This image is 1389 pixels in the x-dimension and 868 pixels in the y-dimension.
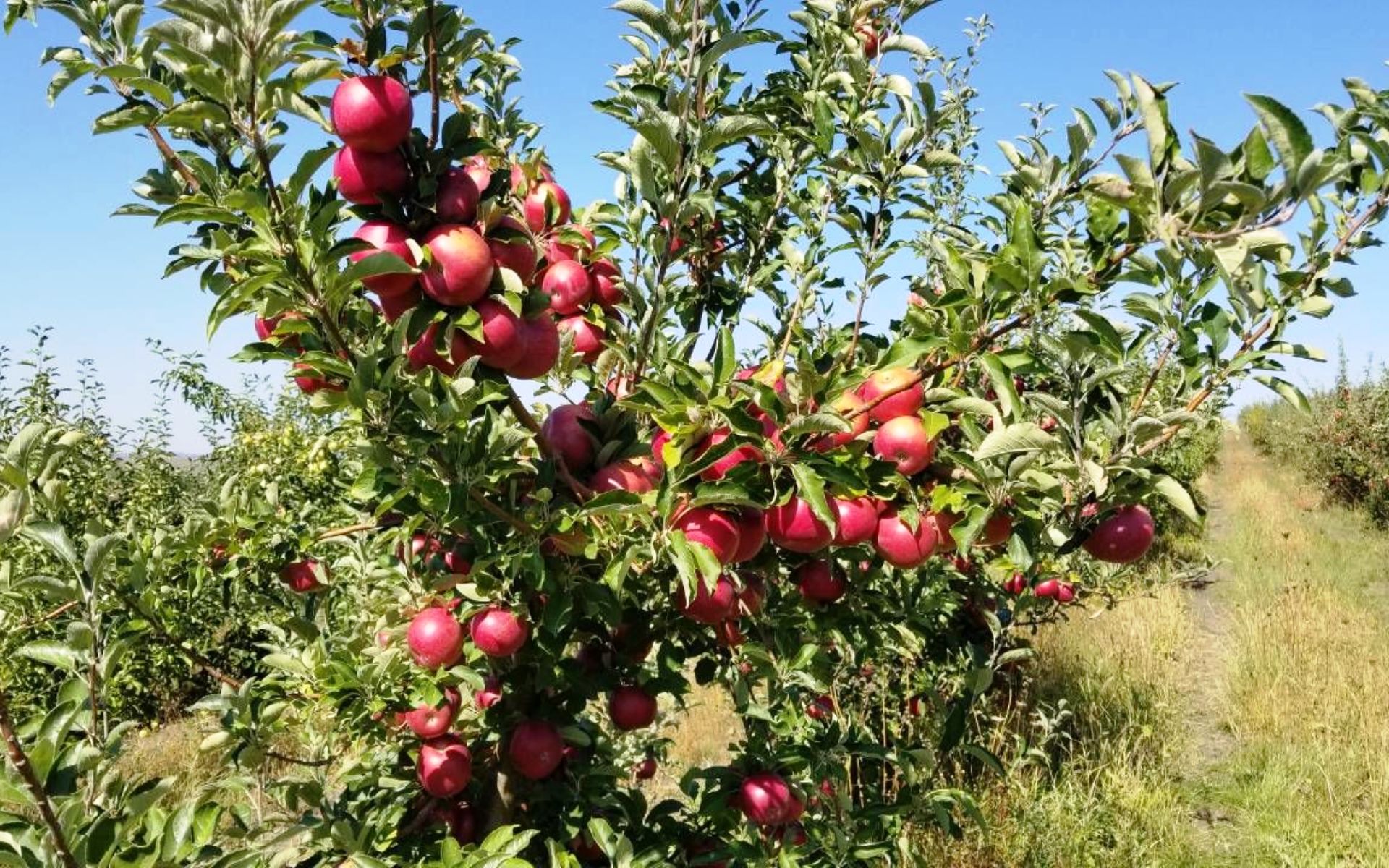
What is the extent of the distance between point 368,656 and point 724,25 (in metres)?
1.50

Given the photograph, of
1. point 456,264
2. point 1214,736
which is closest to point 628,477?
point 456,264

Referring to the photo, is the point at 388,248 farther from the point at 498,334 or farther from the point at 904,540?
the point at 904,540

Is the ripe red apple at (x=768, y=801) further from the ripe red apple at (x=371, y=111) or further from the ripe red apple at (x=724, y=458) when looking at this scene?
the ripe red apple at (x=371, y=111)

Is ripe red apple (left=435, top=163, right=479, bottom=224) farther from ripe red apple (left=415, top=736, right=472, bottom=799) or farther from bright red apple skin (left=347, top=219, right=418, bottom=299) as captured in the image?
ripe red apple (left=415, top=736, right=472, bottom=799)

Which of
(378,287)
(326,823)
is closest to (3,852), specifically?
(326,823)

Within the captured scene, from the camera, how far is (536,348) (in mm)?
1383

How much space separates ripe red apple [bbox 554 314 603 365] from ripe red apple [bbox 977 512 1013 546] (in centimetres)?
82

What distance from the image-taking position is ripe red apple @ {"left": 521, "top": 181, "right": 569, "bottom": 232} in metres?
1.63

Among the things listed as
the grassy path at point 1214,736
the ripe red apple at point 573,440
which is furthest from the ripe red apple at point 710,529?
the grassy path at point 1214,736

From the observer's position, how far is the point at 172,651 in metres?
5.70

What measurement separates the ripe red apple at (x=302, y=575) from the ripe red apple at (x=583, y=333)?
2.86 feet

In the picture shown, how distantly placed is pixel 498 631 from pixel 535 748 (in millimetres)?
387

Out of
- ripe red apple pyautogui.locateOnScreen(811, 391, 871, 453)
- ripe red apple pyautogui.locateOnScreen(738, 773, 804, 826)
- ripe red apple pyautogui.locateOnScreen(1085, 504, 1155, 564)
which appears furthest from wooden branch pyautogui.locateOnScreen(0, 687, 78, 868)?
ripe red apple pyautogui.locateOnScreen(1085, 504, 1155, 564)

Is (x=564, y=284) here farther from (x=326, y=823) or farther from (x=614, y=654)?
(x=326, y=823)
